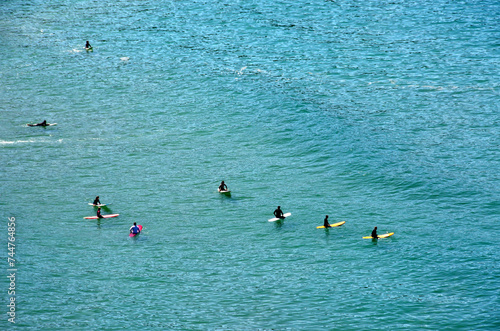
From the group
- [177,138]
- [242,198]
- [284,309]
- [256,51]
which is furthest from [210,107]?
[284,309]

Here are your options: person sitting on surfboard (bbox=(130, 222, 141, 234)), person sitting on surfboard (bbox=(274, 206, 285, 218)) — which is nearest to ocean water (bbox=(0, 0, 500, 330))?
person sitting on surfboard (bbox=(130, 222, 141, 234))

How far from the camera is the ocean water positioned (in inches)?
2149

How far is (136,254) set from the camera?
61969 mm

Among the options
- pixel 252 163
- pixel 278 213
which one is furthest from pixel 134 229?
pixel 252 163

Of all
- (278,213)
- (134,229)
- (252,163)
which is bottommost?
(134,229)

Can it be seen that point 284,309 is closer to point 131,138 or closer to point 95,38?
point 131,138

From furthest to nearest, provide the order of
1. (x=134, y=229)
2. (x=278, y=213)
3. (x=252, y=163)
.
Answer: (x=252, y=163) → (x=278, y=213) → (x=134, y=229)

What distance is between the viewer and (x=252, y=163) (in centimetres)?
8212

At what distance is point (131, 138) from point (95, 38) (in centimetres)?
4671

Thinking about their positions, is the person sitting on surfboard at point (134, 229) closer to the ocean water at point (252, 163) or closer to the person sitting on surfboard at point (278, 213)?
the ocean water at point (252, 163)

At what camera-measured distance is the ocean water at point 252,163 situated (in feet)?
179

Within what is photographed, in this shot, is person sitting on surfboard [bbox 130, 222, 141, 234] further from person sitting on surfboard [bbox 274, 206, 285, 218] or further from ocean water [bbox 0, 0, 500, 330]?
person sitting on surfboard [bbox 274, 206, 285, 218]

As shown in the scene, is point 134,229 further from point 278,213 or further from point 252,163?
point 252,163

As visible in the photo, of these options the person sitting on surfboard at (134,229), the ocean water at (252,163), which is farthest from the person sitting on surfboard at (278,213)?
the person sitting on surfboard at (134,229)
